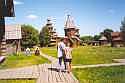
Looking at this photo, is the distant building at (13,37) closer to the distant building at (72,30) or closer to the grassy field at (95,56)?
the grassy field at (95,56)

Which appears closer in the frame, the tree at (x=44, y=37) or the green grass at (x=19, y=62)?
the green grass at (x=19, y=62)

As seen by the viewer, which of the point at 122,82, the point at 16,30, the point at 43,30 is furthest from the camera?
the point at 43,30

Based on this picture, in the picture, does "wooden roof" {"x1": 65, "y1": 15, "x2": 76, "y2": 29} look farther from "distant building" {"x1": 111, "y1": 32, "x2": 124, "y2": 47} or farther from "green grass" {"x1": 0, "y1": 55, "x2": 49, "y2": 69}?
"green grass" {"x1": 0, "y1": 55, "x2": 49, "y2": 69}

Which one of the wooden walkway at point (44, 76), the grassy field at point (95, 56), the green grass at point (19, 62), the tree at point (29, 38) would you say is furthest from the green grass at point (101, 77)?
the tree at point (29, 38)

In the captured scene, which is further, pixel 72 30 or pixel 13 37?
pixel 72 30

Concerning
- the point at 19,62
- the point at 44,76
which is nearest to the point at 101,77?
the point at 44,76

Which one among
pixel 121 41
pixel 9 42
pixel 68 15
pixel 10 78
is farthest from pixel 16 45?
pixel 121 41

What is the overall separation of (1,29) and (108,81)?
15266 mm

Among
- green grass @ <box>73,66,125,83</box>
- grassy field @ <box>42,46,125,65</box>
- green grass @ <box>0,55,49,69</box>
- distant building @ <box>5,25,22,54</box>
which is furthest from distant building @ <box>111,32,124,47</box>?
green grass @ <box>73,66,125,83</box>

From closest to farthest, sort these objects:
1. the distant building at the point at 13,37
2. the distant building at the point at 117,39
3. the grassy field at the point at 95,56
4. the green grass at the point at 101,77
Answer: the green grass at the point at 101,77
the grassy field at the point at 95,56
the distant building at the point at 13,37
the distant building at the point at 117,39

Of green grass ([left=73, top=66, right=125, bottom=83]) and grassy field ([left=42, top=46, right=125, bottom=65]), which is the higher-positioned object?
green grass ([left=73, top=66, right=125, bottom=83])

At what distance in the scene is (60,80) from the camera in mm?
12711

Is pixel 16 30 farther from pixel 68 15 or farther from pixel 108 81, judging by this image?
pixel 68 15

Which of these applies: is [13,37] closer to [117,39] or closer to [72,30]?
[72,30]
